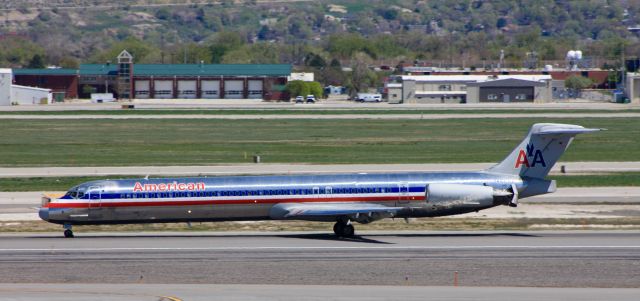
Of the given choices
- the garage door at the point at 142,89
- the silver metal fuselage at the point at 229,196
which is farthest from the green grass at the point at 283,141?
the garage door at the point at 142,89

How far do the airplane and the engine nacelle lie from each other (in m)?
0.27

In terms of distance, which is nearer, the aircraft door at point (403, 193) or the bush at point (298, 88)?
the aircraft door at point (403, 193)

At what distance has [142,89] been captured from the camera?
18300cm

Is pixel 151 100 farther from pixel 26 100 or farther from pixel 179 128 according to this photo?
pixel 179 128

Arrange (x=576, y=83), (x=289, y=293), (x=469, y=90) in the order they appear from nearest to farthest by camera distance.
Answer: (x=289, y=293) < (x=469, y=90) < (x=576, y=83)

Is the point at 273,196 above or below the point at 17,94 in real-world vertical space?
below

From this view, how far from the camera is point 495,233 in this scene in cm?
4309

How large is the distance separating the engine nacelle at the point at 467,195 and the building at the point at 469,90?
4785 inches

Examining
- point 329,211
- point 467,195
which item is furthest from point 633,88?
point 329,211

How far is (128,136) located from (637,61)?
127 meters

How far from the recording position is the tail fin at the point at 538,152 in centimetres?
4231

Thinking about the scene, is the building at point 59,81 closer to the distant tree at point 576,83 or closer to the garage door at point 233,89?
the garage door at point 233,89

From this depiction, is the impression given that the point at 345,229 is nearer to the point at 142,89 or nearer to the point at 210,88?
the point at 210,88

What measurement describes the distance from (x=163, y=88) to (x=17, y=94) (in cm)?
3114
